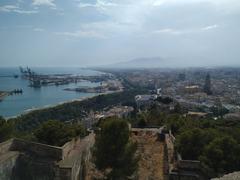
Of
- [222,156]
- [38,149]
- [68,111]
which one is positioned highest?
[38,149]

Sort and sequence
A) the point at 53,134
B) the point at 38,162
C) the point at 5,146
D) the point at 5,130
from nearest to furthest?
1. the point at 38,162
2. the point at 5,146
3. the point at 53,134
4. the point at 5,130

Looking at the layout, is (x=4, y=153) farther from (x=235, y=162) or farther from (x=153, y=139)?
(x=153, y=139)

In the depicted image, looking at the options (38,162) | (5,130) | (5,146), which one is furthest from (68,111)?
(38,162)

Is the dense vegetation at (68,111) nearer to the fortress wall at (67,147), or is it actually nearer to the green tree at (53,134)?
the green tree at (53,134)

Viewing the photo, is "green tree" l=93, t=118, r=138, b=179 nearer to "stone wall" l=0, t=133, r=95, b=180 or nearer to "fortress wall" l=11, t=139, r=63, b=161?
"stone wall" l=0, t=133, r=95, b=180

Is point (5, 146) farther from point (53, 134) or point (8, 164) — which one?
point (53, 134)

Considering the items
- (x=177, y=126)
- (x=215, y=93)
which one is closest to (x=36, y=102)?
(x=215, y=93)

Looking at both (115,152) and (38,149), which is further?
(38,149)

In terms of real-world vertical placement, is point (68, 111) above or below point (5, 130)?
below

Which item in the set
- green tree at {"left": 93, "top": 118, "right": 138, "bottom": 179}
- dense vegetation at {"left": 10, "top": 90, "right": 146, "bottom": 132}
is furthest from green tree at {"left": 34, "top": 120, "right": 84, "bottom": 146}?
dense vegetation at {"left": 10, "top": 90, "right": 146, "bottom": 132}

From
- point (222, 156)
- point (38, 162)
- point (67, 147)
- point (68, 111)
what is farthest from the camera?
point (68, 111)

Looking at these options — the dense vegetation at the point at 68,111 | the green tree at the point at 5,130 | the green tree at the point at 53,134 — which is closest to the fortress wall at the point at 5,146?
the green tree at the point at 53,134
